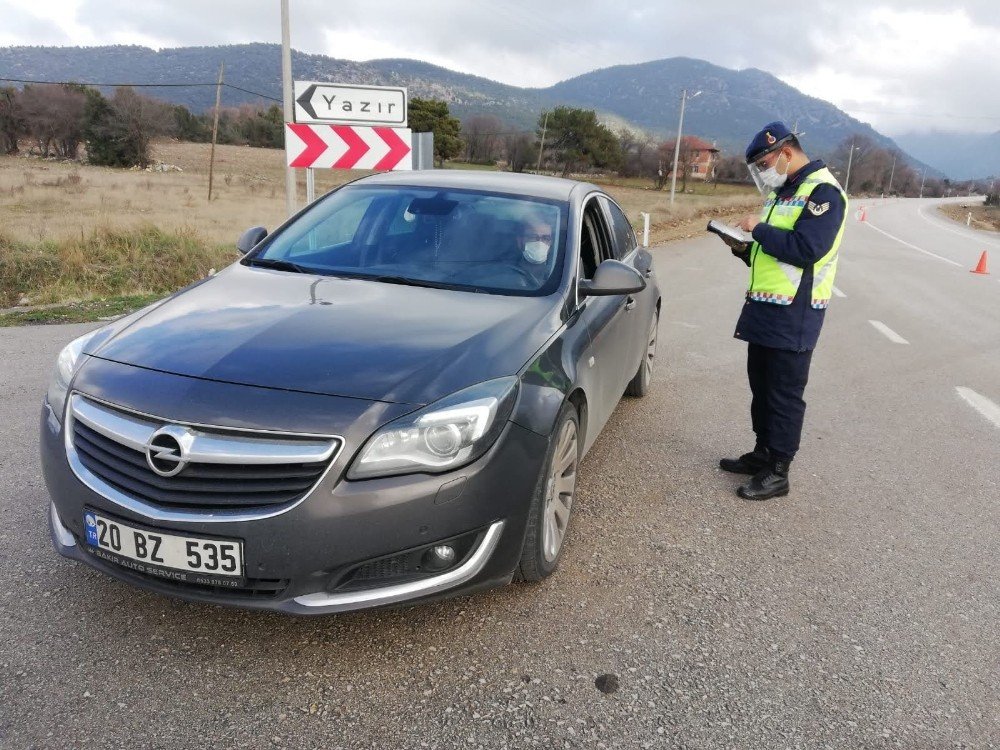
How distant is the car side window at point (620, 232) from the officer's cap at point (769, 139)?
1.08 meters

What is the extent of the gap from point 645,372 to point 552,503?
117 inches

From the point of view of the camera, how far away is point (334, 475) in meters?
2.37

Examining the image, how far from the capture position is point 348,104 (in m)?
8.94

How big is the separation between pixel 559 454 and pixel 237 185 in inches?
1791

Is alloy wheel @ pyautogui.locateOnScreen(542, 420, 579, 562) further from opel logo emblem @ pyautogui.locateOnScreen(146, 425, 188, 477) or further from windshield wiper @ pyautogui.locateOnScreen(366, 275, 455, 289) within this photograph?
opel logo emblem @ pyautogui.locateOnScreen(146, 425, 188, 477)

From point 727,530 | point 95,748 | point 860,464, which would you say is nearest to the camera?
point 95,748

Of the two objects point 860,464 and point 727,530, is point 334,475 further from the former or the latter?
point 860,464

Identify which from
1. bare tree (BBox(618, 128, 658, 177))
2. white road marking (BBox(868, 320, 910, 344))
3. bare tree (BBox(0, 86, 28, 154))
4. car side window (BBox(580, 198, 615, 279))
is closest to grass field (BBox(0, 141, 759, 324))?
car side window (BBox(580, 198, 615, 279))

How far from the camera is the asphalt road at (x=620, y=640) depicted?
2.36 m

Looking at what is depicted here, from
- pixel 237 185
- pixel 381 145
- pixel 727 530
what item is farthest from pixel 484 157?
pixel 727 530

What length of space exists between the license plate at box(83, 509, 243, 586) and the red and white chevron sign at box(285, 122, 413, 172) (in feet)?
21.9

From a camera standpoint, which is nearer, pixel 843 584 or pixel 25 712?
pixel 25 712

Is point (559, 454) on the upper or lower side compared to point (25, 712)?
upper

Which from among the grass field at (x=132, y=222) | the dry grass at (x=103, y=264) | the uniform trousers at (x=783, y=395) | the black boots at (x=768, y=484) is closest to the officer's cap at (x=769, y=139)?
the uniform trousers at (x=783, y=395)
